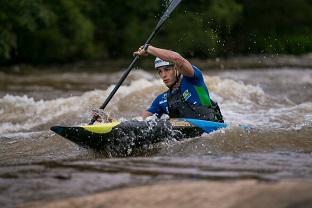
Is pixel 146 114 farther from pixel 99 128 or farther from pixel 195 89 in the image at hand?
pixel 99 128

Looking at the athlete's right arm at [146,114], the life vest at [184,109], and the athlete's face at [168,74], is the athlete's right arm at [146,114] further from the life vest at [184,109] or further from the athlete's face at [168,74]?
the athlete's face at [168,74]

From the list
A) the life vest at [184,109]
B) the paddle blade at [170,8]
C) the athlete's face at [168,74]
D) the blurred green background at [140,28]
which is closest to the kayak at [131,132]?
the life vest at [184,109]

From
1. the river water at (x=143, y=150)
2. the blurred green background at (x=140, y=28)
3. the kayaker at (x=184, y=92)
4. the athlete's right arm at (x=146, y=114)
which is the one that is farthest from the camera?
the blurred green background at (x=140, y=28)

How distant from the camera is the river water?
5109mm

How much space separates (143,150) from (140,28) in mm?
24857

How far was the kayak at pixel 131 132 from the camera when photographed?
7.06 metres

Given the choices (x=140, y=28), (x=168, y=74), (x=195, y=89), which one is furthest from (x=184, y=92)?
(x=140, y=28)

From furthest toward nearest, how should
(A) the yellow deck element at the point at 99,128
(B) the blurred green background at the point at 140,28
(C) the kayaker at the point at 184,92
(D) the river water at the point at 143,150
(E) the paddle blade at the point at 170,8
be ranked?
(B) the blurred green background at the point at 140,28
(E) the paddle blade at the point at 170,8
(C) the kayaker at the point at 184,92
(A) the yellow deck element at the point at 99,128
(D) the river water at the point at 143,150

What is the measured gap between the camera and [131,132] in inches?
285

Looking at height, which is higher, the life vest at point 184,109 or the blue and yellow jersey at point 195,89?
the blue and yellow jersey at point 195,89

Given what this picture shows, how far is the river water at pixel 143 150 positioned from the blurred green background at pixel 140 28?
824cm

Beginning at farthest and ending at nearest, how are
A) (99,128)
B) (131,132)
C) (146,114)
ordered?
1. (146,114)
2. (131,132)
3. (99,128)

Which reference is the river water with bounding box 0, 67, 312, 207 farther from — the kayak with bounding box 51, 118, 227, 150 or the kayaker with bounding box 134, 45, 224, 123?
the kayaker with bounding box 134, 45, 224, 123

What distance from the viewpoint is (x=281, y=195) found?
4.07 meters
